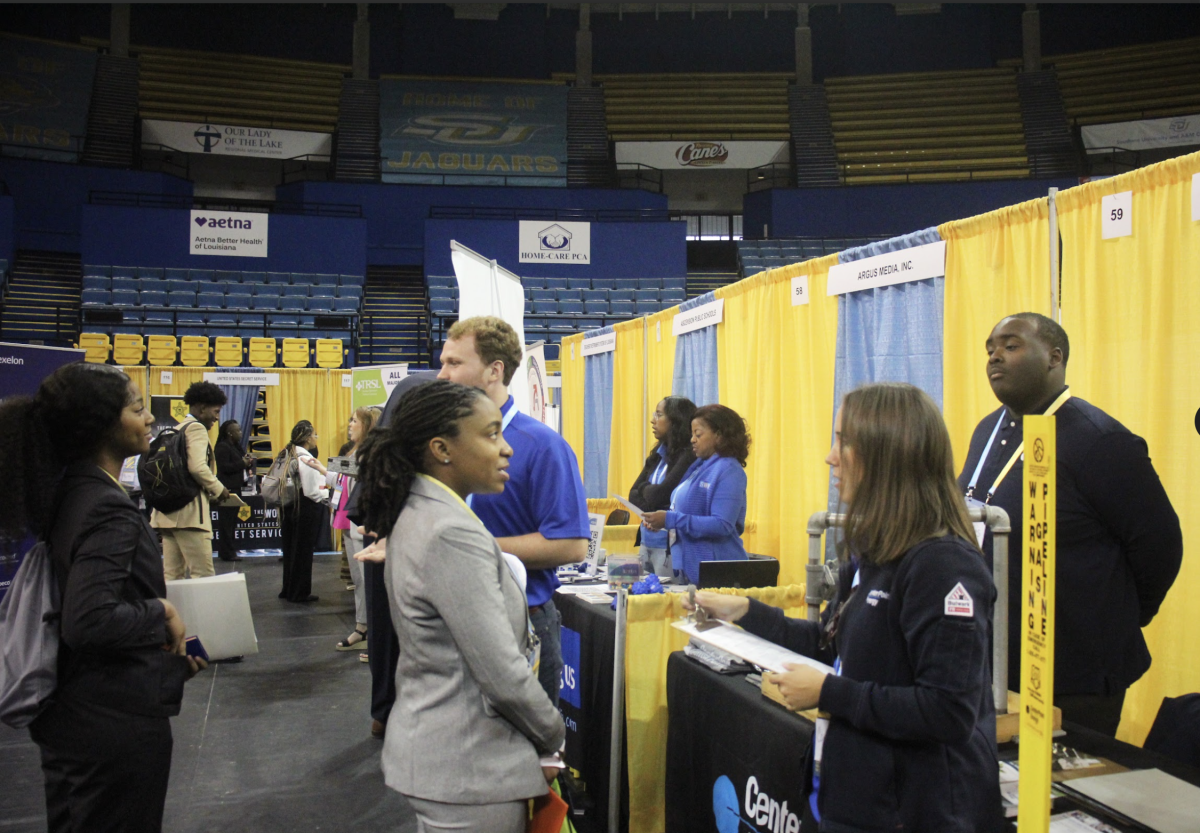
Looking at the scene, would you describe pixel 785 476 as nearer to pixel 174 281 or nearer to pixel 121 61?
pixel 174 281

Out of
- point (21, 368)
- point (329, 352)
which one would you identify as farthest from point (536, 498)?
point (329, 352)

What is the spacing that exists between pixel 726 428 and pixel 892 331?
31.1 inches

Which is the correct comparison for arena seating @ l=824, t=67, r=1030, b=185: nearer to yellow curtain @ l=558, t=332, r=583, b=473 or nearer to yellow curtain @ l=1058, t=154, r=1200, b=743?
yellow curtain @ l=558, t=332, r=583, b=473

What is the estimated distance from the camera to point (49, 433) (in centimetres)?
166

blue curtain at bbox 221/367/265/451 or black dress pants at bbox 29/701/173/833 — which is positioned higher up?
blue curtain at bbox 221/367/265/451

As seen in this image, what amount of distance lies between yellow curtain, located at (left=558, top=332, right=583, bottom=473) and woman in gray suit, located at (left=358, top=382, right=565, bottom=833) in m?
6.33

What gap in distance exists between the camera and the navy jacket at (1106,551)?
1848 millimetres

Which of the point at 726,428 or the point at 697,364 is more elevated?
the point at 697,364

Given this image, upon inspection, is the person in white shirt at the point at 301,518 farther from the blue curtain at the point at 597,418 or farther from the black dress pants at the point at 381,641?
the black dress pants at the point at 381,641

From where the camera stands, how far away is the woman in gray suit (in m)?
1.31

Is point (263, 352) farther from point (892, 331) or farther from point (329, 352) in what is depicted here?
point (892, 331)

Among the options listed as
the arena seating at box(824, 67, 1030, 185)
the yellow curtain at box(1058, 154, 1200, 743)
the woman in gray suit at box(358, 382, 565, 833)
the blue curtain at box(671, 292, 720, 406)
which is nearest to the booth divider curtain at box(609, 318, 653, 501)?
the blue curtain at box(671, 292, 720, 406)

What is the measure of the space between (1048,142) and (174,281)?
16.7 m

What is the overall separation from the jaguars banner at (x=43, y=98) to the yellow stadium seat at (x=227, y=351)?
7.48 meters
